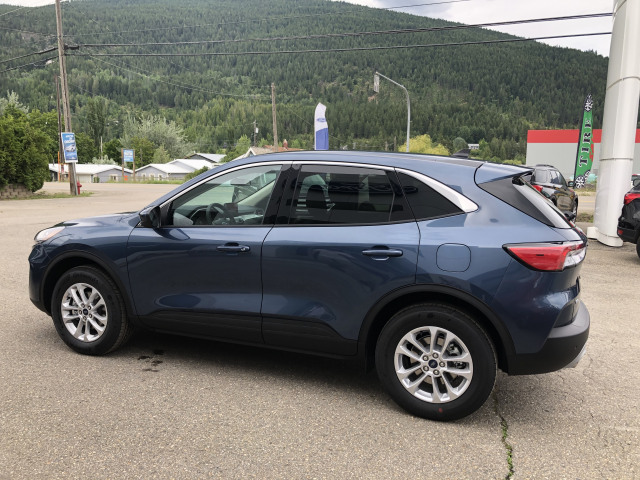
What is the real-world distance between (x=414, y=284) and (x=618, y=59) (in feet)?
35.8

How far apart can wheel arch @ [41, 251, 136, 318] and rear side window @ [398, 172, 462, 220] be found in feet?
7.52

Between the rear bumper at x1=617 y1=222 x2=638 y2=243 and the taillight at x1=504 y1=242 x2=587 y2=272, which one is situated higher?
the taillight at x1=504 y1=242 x2=587 y2=272

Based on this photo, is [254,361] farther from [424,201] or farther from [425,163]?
[425,163]

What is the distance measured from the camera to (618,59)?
11.6m

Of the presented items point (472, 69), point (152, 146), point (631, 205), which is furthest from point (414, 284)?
point (472, 69)

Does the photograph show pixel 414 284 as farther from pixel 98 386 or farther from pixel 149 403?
pixel 98 386

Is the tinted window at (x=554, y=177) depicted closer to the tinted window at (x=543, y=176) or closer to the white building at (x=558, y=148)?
the tinted window at (x=543, y=176)

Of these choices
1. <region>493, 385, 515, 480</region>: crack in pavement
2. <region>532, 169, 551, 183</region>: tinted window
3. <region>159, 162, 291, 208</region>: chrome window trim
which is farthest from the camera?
<region>532, 169, 551, 183</region>: tinted window

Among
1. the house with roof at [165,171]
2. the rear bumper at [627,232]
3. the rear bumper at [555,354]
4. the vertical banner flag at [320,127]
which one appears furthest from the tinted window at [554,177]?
the house with roof at [165,171]

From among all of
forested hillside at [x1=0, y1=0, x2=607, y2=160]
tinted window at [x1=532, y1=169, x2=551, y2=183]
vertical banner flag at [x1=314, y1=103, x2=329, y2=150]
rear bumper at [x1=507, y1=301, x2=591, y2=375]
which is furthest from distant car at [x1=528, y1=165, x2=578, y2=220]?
forested hillside at [x1=0, y1=0, x2=607, y2=160]

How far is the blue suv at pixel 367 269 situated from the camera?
3.18 m

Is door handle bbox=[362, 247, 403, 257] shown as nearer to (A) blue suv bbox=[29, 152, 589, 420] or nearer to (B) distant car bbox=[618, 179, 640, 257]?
(A) blue suv bbox=[29, 152, 589, 420]

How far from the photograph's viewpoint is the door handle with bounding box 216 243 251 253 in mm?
3771

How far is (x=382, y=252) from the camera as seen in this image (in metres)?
3.37
